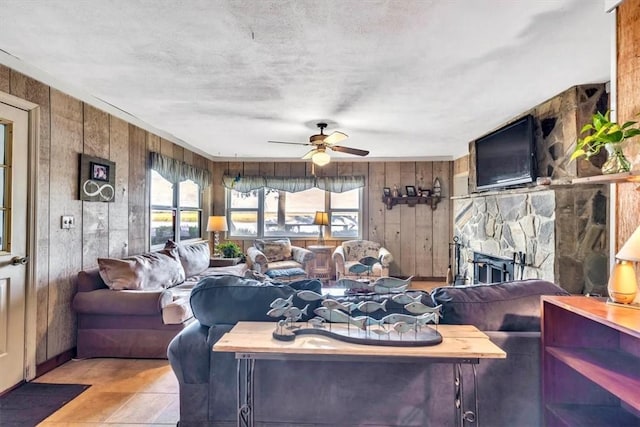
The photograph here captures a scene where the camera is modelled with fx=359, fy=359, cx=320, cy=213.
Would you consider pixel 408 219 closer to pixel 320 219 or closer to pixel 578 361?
pixel 320 219

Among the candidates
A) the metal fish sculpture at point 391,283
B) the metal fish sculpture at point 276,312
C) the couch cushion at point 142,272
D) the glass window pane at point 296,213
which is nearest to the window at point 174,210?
the couch cushion at point 142,272

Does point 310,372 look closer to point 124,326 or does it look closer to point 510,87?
point 124,326

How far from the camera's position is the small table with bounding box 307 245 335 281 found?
618cm

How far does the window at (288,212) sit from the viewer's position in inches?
272

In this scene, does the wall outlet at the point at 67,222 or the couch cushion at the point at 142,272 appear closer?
the wall outlet at the point at 67,222

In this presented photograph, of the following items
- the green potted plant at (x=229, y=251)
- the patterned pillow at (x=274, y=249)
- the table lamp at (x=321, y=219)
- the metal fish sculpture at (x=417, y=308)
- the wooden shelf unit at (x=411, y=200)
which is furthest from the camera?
the wooden shelf unit at (x=411, y=200)

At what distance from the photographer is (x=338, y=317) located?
175 centimetres

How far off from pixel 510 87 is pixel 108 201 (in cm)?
390

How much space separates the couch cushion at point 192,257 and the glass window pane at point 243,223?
185cm

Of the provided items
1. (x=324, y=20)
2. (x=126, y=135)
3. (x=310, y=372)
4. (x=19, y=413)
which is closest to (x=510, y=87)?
(x=324, y=20)

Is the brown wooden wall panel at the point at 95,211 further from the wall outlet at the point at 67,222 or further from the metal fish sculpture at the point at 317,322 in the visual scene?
the metal fish sculpture at the point at 317,322

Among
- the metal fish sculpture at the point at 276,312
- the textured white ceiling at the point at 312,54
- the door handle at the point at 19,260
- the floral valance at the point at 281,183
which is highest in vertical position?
the textured white ceiling at the point at 312,54

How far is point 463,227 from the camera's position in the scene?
5.73 m

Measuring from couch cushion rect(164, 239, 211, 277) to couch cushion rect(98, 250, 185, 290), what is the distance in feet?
1.26
